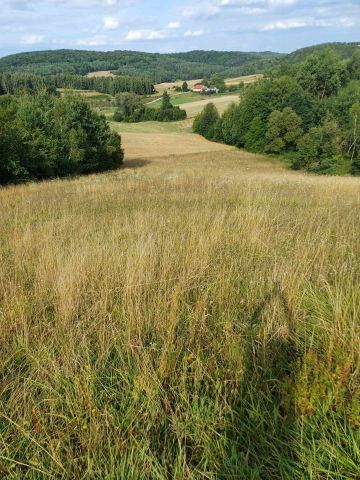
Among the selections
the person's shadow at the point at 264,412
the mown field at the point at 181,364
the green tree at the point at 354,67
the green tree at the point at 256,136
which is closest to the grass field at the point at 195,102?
the green tree at the point at 256,136

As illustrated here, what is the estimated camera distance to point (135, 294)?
286cm

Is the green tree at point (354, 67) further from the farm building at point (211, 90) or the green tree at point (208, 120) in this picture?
the farm building at point (211, 90)

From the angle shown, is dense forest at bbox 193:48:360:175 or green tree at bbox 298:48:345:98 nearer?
dense forest at bbox 193:48:360:175

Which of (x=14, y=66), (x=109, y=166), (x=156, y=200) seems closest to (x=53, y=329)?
(x=156, y=200)

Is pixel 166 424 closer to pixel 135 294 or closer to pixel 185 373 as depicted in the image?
pixel 185 373

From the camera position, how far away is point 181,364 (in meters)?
2.17

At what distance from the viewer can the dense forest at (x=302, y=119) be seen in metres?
52.6

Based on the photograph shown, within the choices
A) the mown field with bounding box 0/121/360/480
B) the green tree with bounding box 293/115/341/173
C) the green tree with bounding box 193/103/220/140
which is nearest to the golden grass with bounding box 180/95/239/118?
the green tree with bounding box 193/103/220/140

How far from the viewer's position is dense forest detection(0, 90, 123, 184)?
27.0m

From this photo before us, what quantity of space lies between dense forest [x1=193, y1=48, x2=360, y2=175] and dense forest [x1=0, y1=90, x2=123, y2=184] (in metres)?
27.2

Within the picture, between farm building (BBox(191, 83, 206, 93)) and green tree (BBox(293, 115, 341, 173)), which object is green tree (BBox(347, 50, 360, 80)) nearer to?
green tree (BBox(293, 115, 341, 173))

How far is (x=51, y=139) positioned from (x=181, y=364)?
33.7m

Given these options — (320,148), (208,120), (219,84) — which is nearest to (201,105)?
(208,120)

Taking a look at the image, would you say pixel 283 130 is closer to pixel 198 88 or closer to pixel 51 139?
pixel 51 139
